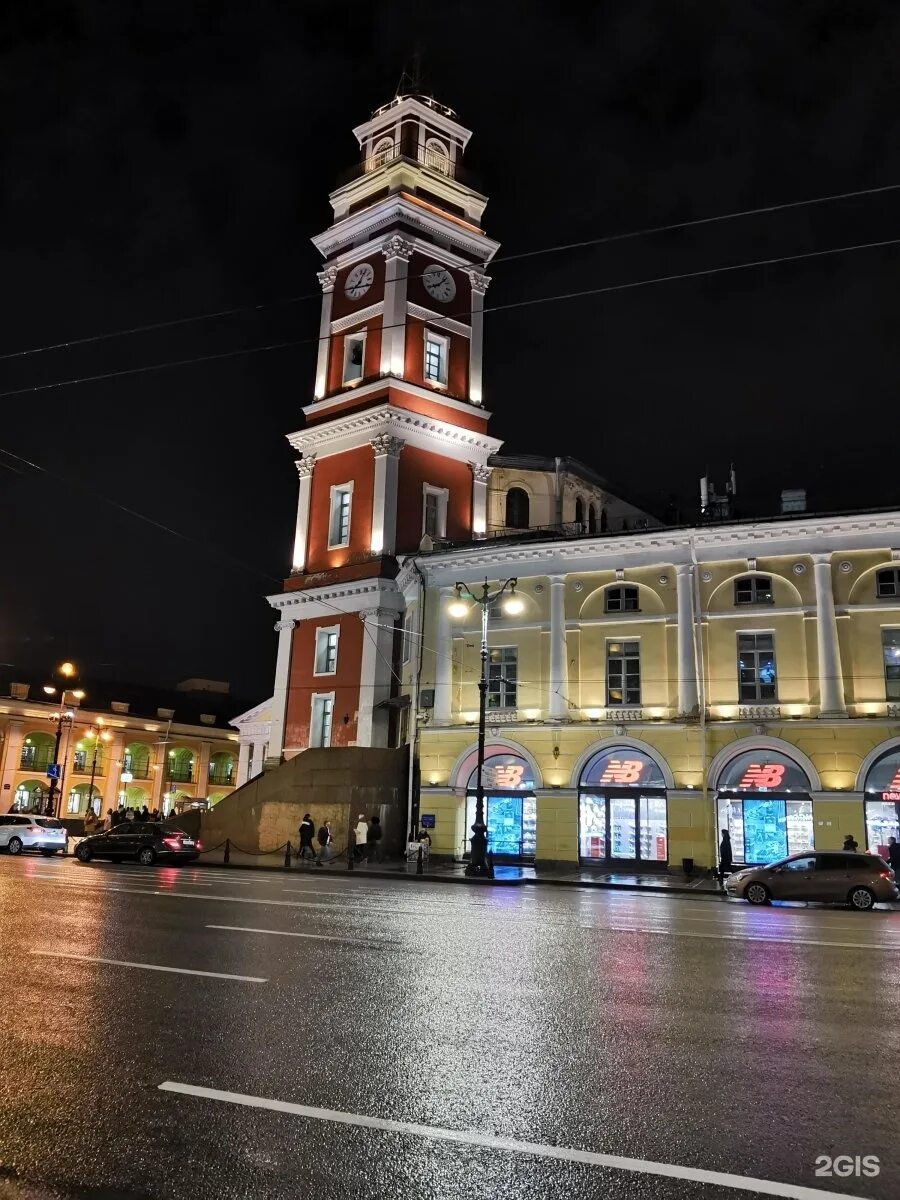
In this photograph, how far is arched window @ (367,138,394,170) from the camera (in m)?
45.8

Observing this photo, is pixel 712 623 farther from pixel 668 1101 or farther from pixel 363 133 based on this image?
pixel 363 133

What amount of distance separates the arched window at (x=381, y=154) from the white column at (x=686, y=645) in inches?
1086

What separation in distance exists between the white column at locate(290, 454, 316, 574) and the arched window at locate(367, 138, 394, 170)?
15189 millimetres

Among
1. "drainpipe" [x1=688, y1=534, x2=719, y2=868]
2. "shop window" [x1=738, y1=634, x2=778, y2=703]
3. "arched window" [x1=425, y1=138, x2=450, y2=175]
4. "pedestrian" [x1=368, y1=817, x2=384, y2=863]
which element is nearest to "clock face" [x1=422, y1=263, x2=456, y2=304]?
"arched window" [x1=425, y1=138, x2=450, y2=175]

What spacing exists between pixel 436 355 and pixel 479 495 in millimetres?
7090

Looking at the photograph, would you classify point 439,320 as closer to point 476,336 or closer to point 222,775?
point 476,336

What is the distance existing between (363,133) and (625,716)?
34.1 m

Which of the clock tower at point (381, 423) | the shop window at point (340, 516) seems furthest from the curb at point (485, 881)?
the shop window at point (340, 516)

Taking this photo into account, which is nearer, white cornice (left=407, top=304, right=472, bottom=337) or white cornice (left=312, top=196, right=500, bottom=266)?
white cornice (left=407, top=304, right=472, bottom=337)

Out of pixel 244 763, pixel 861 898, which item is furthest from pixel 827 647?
pixel 244 763

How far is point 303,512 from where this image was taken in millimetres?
43406

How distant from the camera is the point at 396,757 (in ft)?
113

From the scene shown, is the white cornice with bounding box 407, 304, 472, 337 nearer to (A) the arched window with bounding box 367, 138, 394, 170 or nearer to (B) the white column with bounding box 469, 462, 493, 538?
(B) the white column with bounding box 469, 462, 493, 538

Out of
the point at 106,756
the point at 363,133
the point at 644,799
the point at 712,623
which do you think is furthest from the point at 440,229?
the point at 106,756
